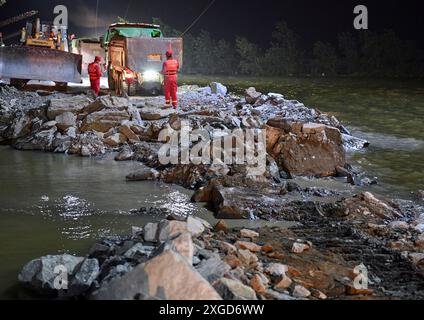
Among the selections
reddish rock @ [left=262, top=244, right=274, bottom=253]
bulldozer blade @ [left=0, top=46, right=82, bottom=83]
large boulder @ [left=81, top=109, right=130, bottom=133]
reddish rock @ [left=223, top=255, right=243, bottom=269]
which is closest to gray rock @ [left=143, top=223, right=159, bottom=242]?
reddish rock @ [left=223, top=255, right=243, bottom=269]

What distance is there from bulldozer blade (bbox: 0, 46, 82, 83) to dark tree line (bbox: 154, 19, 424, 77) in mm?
33336

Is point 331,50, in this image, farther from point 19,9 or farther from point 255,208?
point 255,208

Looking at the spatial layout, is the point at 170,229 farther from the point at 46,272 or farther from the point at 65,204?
the point at 65,204

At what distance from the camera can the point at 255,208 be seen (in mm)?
6133

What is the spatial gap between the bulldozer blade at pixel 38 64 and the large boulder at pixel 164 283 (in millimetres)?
13129

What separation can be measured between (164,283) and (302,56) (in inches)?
1942

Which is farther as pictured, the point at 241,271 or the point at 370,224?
the point at 370,224

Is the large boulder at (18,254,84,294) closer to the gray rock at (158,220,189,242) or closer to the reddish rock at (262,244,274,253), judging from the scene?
the gray rock at (158,220,189,242)

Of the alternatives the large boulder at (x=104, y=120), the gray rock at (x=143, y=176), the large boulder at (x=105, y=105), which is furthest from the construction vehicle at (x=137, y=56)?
the gray rock at (x=143, y=176)

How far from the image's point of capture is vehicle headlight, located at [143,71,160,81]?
1427 centimetres

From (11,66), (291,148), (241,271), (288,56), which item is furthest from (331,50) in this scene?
(241,271)

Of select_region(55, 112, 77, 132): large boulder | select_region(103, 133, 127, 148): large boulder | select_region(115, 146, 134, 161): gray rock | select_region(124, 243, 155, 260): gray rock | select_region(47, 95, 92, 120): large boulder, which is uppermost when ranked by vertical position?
select_region(47, 95, 92, 120): large boulder
